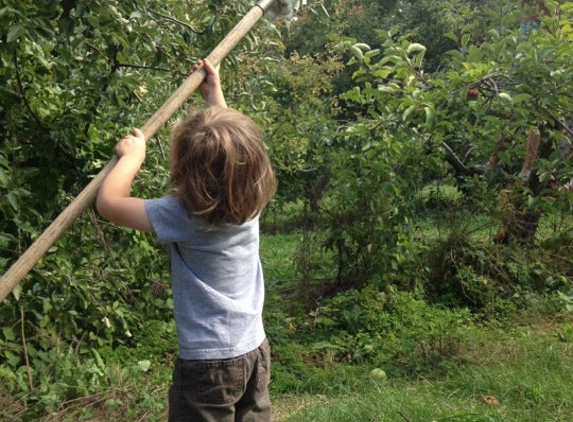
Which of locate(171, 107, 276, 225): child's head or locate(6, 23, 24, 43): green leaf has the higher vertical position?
locate(6, 23, 24, 43): green leaf

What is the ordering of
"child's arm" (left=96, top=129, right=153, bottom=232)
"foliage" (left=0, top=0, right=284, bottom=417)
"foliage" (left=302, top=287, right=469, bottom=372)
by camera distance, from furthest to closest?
"foliage" (left=302, top=287, right=469, bottom=372) < "foliage" (left=0, top=0, right=284, bottom=417) < "child's arm" (left=96, top=129, right=153, bottom=232)

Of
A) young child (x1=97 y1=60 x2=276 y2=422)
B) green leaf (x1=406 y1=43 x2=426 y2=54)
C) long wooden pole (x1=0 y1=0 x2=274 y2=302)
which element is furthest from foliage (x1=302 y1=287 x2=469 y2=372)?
long wooden pole (x1=0 y1=0 x2=274 y2=302)

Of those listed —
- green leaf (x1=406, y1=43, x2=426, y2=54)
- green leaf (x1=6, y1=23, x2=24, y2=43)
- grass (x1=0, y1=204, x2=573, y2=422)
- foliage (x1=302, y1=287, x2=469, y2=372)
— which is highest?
green leaf (x1=6, y1=23, x2=24, y2=43)

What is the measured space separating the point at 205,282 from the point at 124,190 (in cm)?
40

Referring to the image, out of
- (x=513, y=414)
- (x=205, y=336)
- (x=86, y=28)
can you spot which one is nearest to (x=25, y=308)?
(x=86, y=28)

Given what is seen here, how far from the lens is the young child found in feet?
6.80

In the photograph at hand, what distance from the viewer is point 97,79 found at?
3406 millimetres

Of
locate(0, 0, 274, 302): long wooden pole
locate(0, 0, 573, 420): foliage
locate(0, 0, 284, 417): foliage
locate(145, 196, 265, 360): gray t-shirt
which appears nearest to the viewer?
locate(0, 0, 274, 302): long wooden pole

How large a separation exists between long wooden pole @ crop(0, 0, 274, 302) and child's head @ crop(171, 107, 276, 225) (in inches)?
3.3

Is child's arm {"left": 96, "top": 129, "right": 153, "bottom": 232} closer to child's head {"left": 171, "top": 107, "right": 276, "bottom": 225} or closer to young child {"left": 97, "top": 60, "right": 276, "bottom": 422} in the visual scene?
young child {"left": 97, "top": 60, "right": 276, "bottom": 422}

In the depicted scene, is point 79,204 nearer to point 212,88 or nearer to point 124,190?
point 124,190

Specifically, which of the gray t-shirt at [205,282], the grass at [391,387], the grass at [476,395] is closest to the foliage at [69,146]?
the grass at [391,387]

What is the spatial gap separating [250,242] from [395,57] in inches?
99.4

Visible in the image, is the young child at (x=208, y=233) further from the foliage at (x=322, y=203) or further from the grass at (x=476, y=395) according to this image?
the grass at (x=476, y=395)
